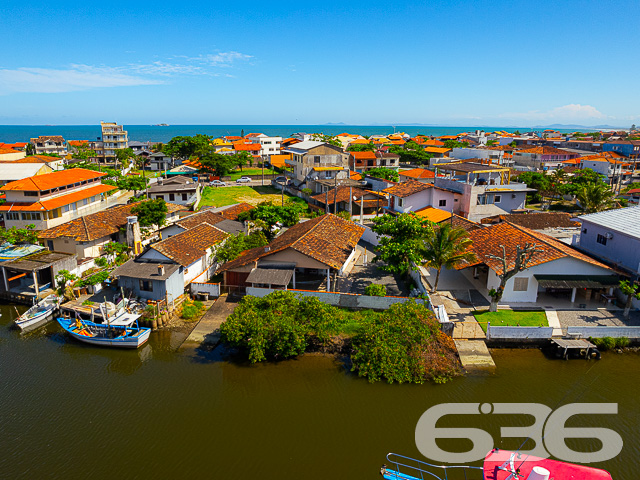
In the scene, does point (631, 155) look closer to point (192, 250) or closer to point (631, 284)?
point (631, 284)

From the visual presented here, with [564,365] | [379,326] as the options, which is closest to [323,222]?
[379,326]

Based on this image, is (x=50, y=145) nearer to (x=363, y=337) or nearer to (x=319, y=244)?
(x=319, y=244)

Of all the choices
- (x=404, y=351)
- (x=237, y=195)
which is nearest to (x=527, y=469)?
(x=404, y=351)

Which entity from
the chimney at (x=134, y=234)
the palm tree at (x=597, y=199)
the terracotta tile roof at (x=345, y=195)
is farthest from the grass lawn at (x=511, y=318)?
the palm tree at (x=597, y=199)

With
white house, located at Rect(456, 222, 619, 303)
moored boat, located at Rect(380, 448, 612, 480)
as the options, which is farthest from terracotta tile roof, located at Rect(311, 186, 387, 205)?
moored boat, located at Rect(380, 448, 612, 480)

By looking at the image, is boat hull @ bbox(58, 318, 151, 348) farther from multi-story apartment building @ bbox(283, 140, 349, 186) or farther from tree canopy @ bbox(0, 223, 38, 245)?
multi-story apartment building @ bbox(283, 140, 349, 186)
